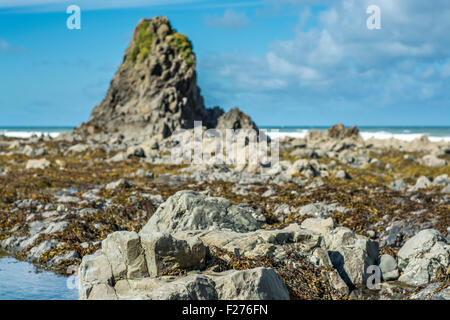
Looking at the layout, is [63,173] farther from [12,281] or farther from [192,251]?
[192,251]

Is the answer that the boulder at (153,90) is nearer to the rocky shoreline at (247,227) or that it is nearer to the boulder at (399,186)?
the rocky shoreline at (247,227)

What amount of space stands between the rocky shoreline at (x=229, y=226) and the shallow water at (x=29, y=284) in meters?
0.49

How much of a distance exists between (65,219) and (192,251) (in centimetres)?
836

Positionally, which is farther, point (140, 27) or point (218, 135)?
point (140, 27)

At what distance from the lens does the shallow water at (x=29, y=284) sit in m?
8.94

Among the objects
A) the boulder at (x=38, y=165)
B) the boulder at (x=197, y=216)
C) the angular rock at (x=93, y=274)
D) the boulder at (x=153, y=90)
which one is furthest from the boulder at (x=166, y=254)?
the boulder at (x=153, y=90)

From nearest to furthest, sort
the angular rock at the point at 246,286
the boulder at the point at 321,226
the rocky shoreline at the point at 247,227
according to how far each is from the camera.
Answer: the angular rock at the point at 246,286, the rocky shoreline at the point at 247,227, the boulder at the point at 321,226

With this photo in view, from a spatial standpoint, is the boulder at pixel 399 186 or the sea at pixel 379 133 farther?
the sea at pixel 379 133

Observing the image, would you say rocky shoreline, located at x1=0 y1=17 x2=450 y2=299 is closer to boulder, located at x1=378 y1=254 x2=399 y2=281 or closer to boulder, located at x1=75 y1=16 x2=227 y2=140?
boulder, located at x1=378 y1=254 x2=399 y2=281

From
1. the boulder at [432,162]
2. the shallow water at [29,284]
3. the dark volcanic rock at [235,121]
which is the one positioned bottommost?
the shallow water at [29,284]

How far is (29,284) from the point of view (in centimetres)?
973
